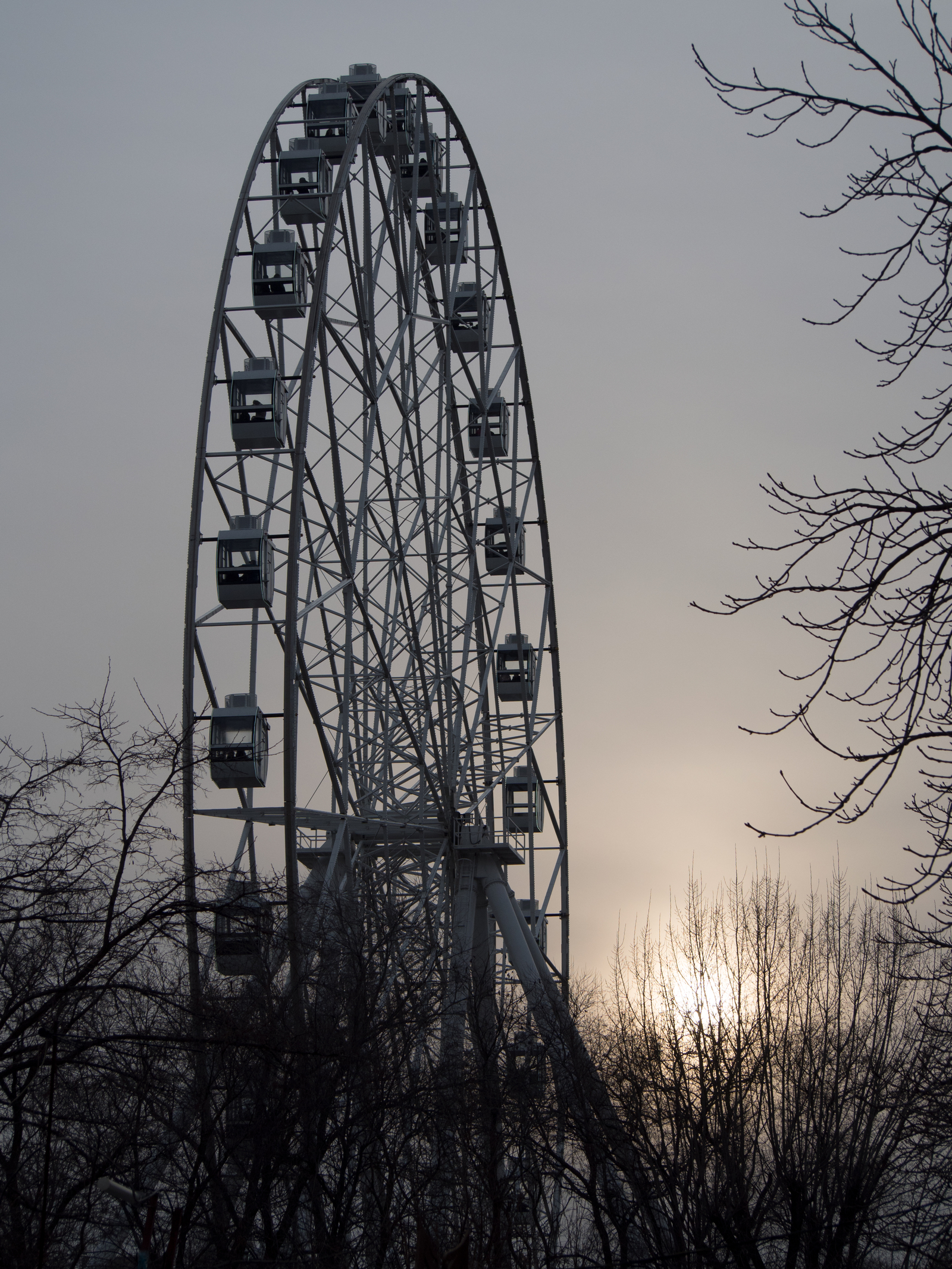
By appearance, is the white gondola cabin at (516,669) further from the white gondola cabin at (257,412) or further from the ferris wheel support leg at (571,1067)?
the white gondola cabin at (257,412)

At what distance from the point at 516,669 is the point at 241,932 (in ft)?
78.1

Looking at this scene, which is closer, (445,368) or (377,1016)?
(377,1016)

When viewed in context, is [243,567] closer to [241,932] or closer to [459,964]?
[459,964]

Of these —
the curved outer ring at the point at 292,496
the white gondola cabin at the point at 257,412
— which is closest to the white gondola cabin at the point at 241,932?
the curved outer ring at the point at 292,496

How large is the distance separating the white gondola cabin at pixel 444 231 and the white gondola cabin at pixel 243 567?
12.7 m

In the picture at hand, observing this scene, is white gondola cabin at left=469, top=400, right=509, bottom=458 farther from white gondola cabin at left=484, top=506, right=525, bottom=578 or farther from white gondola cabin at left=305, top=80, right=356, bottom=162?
white gondola cabin at left=305, top=80, right=356, bottom=162

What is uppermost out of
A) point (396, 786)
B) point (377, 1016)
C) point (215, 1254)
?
point (396, 786)

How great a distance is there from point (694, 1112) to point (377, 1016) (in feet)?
19.1

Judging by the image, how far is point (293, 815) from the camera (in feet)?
81.3

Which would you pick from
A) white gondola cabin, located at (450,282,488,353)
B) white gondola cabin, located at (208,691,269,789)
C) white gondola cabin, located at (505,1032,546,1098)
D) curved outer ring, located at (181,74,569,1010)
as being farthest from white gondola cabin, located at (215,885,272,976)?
white gondola cabin, located at (450,282,488,353)

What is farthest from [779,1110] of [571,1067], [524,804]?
[524,804]

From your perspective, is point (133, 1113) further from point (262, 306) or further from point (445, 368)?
point (445, 368)

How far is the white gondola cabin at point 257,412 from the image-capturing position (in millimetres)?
28234

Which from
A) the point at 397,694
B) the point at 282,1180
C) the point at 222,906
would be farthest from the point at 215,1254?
the point at 397,694
